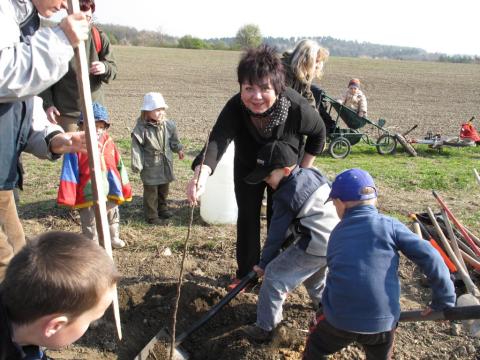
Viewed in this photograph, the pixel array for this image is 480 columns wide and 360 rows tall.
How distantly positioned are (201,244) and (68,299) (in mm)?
3163

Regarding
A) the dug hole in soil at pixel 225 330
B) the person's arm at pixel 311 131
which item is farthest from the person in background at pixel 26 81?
the person's arm at pixel 311 131

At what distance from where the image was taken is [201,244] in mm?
4562

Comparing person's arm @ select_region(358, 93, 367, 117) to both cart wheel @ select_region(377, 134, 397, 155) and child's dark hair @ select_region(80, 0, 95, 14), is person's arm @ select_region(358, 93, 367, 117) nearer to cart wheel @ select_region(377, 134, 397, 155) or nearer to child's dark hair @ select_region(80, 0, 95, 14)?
cart wheel @ select_region(377, 134, 397, 155)

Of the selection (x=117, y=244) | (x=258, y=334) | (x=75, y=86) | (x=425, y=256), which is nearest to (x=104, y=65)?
(x=75, y=86)

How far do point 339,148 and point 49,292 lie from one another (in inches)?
314

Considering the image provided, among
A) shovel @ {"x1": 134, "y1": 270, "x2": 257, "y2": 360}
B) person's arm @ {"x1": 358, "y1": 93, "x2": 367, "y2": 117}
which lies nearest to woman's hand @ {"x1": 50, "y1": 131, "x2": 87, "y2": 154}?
shovel @ {"x1": 134, "y1": 270, "x2": 257, "y2": 360}

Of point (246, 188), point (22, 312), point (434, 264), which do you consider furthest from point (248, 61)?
point (22, 312)

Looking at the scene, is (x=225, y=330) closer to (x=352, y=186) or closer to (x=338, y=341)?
(x=338, y=341)

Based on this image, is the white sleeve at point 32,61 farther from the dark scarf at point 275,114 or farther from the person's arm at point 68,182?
the person's arm at point 68,182

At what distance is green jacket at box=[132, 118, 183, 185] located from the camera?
4809 mm

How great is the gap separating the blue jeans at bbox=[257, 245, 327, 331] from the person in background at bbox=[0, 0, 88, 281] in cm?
137

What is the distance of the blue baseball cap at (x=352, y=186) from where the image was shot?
2.30 meters

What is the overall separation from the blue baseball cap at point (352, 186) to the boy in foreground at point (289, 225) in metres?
0.43

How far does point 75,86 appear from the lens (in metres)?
4.19
